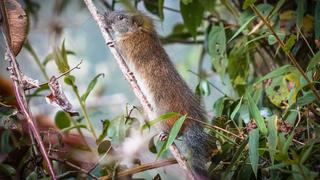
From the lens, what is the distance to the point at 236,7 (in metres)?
2.17

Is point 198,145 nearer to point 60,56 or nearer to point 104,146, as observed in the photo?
point 104,146

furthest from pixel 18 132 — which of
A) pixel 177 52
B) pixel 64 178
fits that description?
pixel 177 52

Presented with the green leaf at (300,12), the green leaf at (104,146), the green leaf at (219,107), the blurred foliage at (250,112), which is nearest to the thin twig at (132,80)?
the blurred foliage at (250,112)

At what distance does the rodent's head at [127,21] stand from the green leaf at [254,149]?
2.18 feet

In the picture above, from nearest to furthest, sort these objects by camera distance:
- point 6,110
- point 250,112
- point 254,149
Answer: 1. point 254,149
2. point 250,112
3. point 6,110

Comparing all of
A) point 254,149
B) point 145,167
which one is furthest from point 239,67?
point 254,149

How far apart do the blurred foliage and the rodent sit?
5 centimetres

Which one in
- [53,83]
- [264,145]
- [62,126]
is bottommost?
[264,145]

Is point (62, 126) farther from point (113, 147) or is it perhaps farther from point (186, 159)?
point (186, 159)

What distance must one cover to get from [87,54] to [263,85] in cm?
138

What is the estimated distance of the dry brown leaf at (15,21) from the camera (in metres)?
1.41

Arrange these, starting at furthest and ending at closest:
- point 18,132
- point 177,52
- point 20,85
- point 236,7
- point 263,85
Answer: point 177,52 < point 236,7 < point 263,85 < point 18,132 < point 20,85

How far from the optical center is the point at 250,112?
53.1 inches

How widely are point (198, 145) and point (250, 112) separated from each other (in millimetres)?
210
